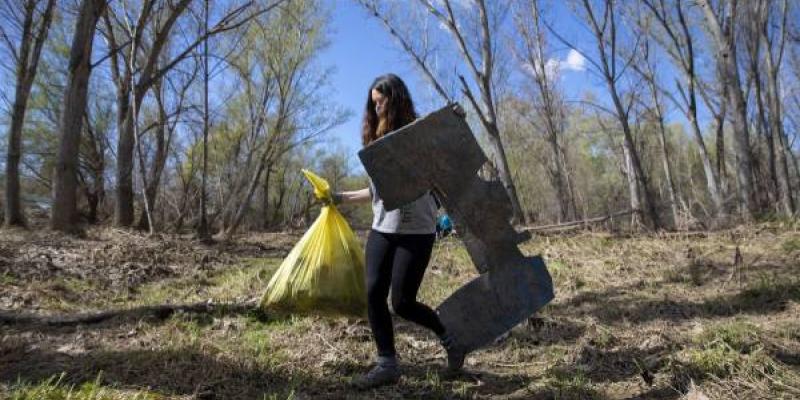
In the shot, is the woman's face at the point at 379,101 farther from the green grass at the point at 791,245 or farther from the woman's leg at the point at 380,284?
the green grass at the point at 791,245

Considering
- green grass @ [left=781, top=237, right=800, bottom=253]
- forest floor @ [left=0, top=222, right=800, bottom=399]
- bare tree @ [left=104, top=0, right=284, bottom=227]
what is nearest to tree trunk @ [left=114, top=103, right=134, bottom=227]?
bare tree @ [left=104, top=0, right=284, bottom=227]

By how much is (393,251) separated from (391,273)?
109mm

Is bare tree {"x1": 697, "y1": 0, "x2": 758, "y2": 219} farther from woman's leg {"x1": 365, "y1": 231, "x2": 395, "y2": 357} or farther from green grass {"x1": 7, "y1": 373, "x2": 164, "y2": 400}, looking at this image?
green grass {"x1": 7, "y1": 373, "x2": 164, "y2": 400}

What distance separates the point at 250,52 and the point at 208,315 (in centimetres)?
1395

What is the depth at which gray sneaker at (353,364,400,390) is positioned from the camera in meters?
2.55

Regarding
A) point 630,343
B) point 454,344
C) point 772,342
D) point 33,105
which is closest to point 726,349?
point 772,342

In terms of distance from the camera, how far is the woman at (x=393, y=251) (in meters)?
2.53

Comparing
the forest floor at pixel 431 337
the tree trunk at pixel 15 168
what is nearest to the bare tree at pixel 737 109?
the forest floor at pixel 431 337

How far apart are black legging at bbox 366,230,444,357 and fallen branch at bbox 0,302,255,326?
1576mm

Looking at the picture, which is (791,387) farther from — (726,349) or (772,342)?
(772,342)

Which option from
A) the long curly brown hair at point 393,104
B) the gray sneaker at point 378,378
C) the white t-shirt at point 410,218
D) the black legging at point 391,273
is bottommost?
the gray sneaker at point 378,378

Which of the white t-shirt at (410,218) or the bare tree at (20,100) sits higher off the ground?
the bare tree at (20,100)

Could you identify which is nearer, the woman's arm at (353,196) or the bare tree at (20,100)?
the woman's arm at (353,196)

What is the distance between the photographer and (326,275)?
3.47m
